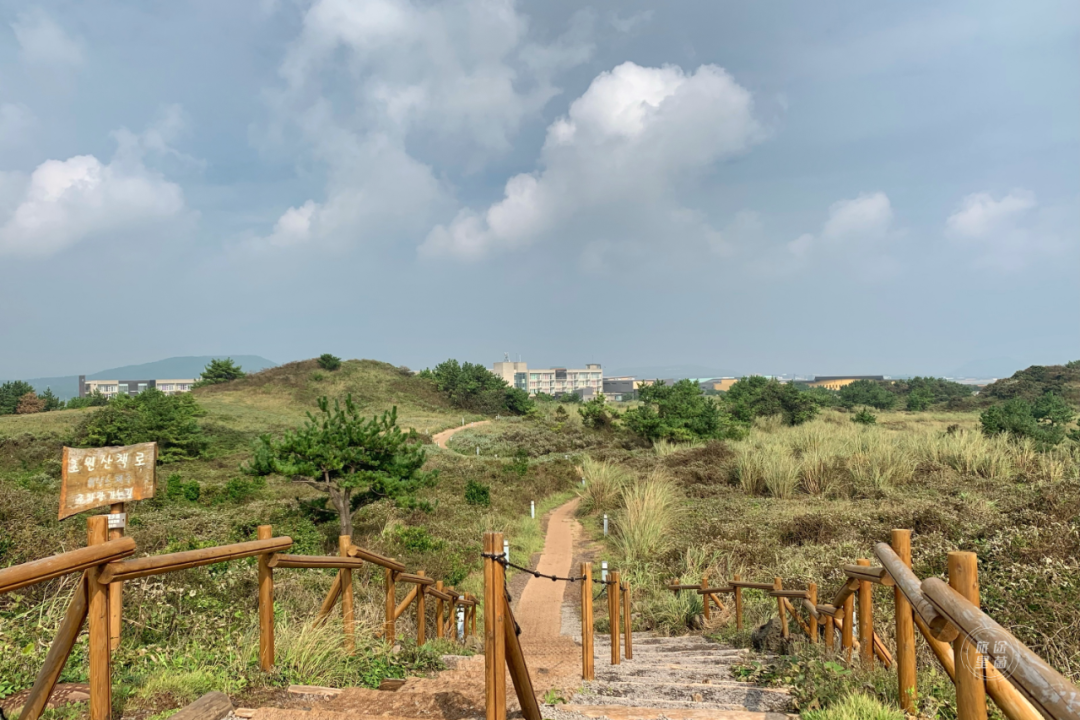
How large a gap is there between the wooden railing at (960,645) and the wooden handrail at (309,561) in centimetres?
336

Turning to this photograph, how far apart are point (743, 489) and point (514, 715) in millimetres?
12552

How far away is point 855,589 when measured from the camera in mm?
3807

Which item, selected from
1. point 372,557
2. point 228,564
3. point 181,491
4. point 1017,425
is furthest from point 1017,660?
point 1017,425

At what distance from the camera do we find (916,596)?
2379mm

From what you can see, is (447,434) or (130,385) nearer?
(447,434)

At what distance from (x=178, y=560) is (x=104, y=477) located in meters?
1.42

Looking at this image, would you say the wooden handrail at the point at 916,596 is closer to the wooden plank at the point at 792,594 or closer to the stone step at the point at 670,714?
the stone step at the point at 670,714

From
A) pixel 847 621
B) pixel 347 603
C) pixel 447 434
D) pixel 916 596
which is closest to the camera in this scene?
pixel 916 596

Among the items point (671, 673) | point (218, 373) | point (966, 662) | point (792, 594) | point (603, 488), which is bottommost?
point (603, 488)

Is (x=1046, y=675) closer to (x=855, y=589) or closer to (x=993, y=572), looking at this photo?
(x=855, y=589)

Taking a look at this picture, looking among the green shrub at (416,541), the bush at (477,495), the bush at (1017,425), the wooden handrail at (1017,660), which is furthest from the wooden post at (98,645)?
the bush at (1017,425)

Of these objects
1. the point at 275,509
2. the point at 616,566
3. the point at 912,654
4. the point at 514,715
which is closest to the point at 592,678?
the point at 514,715

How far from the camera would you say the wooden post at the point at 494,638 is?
2.55 m

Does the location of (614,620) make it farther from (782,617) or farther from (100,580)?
(100,580)
